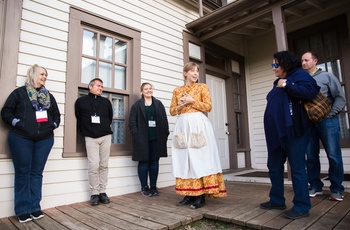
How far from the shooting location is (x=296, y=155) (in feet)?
6.68

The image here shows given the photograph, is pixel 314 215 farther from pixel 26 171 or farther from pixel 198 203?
pixel 26 171

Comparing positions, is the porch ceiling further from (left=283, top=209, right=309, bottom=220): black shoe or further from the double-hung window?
(left=283, top=209, right=309, bottom=220): black shoe

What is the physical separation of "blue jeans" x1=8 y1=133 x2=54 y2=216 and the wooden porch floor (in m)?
0.18

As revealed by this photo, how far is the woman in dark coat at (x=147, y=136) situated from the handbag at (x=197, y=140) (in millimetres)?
923

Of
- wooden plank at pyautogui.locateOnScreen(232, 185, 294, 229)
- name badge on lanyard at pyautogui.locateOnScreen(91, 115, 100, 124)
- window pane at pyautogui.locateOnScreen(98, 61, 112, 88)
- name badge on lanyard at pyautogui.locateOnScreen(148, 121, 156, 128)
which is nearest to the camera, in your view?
wooden plank at pyautogui.locateOnScreen(232, 185, 294, 229)

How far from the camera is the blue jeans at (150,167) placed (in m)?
3.29

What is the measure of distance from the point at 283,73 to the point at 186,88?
1015mm

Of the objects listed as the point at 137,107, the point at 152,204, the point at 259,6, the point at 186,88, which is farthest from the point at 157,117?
the point at 259,6

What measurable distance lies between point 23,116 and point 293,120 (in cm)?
255

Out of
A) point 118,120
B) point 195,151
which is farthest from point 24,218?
point 195,151

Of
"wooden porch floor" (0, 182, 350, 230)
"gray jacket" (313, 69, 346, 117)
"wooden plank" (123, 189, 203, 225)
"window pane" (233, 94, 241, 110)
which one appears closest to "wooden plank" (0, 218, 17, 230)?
"wooden porch floor" (0, 182, 350, 230)

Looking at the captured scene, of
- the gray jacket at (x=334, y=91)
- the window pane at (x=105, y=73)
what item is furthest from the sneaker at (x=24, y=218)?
the gray jacket at (x=334, y=91)

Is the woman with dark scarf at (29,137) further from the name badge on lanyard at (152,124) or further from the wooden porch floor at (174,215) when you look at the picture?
the name badge on lanyard at (152,124)

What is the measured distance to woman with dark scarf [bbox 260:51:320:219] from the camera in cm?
199
